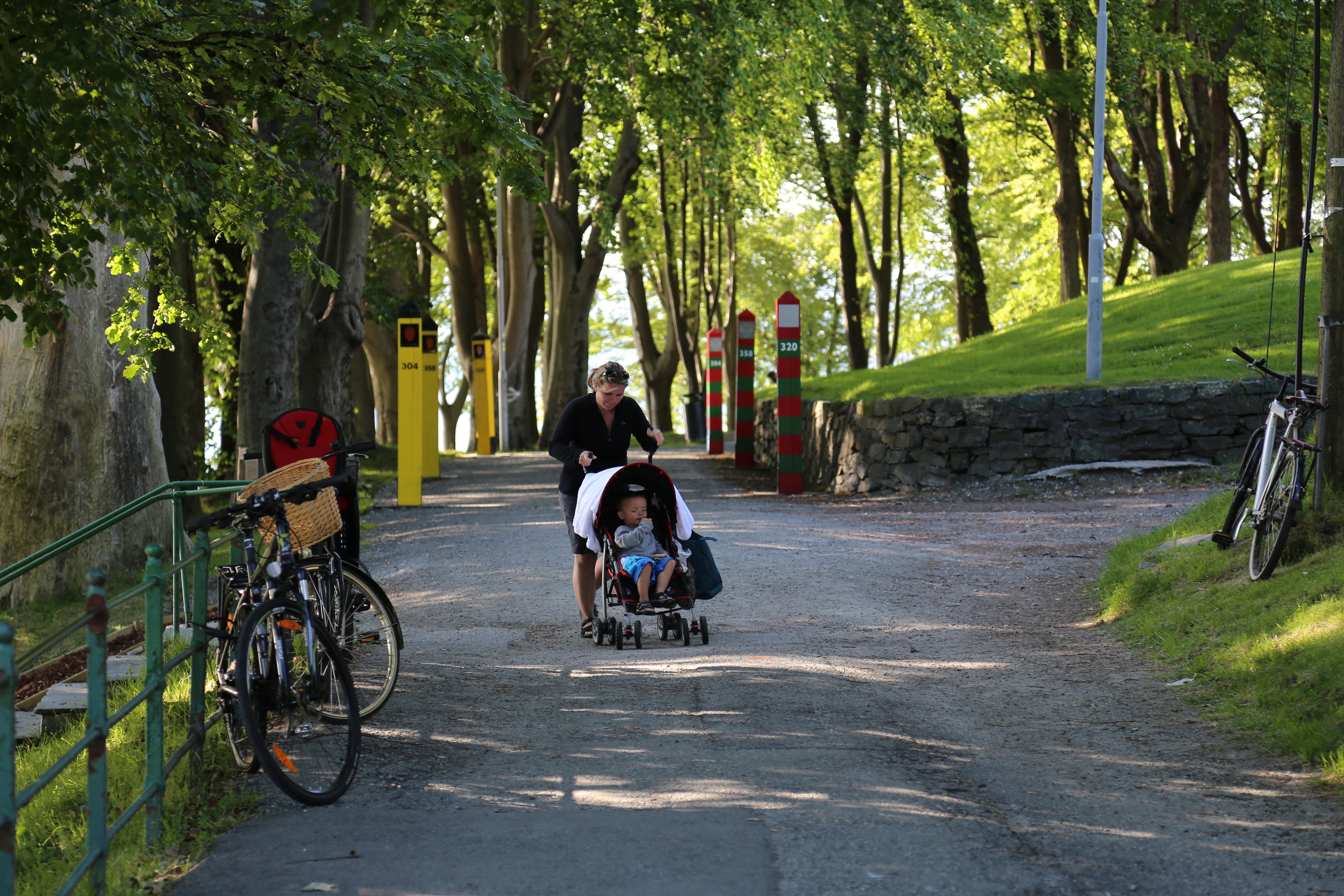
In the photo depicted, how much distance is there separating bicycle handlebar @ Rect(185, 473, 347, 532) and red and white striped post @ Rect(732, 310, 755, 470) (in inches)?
607

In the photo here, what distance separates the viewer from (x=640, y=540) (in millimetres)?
7793

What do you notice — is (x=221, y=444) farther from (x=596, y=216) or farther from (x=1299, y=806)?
(x=1299, y=806)

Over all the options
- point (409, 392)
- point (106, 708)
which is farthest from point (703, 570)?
point (409, 392)

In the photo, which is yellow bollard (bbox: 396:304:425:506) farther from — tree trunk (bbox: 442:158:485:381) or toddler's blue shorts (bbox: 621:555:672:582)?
tree trunk (bbox: 442:158:485:381)

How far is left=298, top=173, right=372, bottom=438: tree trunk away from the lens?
17531 mm

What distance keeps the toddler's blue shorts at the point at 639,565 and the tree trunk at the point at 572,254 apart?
19.4m

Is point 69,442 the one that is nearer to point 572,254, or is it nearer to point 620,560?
point 620,560

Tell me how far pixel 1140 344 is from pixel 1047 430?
4.09m

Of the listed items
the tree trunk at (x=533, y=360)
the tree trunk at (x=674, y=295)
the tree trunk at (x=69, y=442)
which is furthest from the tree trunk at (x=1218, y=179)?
the tree trunk at (x=69, y=442)

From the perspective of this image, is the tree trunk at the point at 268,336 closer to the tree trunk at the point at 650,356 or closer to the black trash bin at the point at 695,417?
the black trash bin at the point at 695,417

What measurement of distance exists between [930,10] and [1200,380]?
31.7ft

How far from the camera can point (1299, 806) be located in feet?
15.3

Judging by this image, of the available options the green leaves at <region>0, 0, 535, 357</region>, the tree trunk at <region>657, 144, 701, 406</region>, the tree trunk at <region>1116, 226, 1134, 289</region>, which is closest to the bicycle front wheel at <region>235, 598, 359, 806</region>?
the green leaves at <region>0, 0, 535, 357</region>

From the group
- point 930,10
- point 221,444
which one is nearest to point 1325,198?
point 930,10
